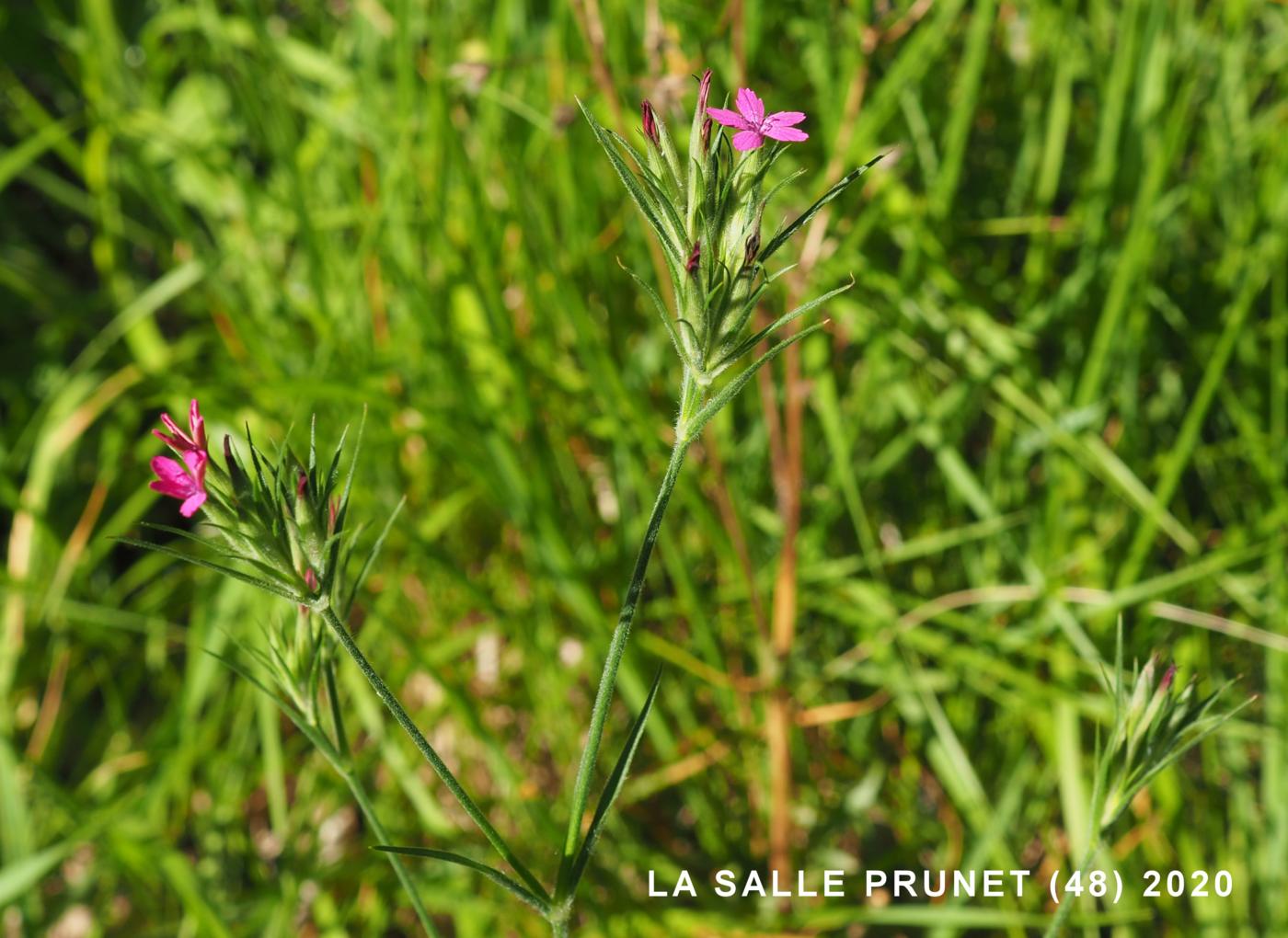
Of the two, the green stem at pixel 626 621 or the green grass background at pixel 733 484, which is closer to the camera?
the green stem at pixel 626 621

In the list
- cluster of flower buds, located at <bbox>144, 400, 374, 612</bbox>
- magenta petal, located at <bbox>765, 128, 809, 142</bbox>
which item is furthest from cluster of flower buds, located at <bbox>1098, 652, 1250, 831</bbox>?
cluster of flower buds, located at <bbox>144, 400, 374, 612</bbox>

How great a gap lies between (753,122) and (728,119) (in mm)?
36

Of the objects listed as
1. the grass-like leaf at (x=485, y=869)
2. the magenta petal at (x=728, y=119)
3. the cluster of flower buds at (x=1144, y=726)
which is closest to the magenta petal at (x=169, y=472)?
the grass-like leaf at (x=485, y=869)

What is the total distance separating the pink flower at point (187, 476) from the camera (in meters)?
0.75

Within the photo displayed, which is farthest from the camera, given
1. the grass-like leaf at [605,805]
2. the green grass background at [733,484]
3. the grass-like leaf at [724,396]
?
the green grass background at [733,484]

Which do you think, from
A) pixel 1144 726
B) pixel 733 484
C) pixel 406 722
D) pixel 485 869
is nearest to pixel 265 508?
pixel 406 722

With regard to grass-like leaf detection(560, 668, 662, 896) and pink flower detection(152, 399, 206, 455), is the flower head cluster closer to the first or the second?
pink flower detection(152, 399, 206, 455)

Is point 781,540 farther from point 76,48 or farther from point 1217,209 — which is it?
point 76,48

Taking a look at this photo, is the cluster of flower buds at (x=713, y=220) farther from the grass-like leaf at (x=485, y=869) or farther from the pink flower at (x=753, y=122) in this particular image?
the grass-like leaf at (x=485, y=869)

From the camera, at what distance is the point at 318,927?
5.75 feet

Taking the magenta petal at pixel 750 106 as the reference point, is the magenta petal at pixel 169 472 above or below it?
below

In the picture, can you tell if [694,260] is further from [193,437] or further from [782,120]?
[193,437]

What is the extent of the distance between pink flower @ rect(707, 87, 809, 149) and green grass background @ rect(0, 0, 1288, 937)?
741 millimetres

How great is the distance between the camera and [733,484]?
6.00 ft
